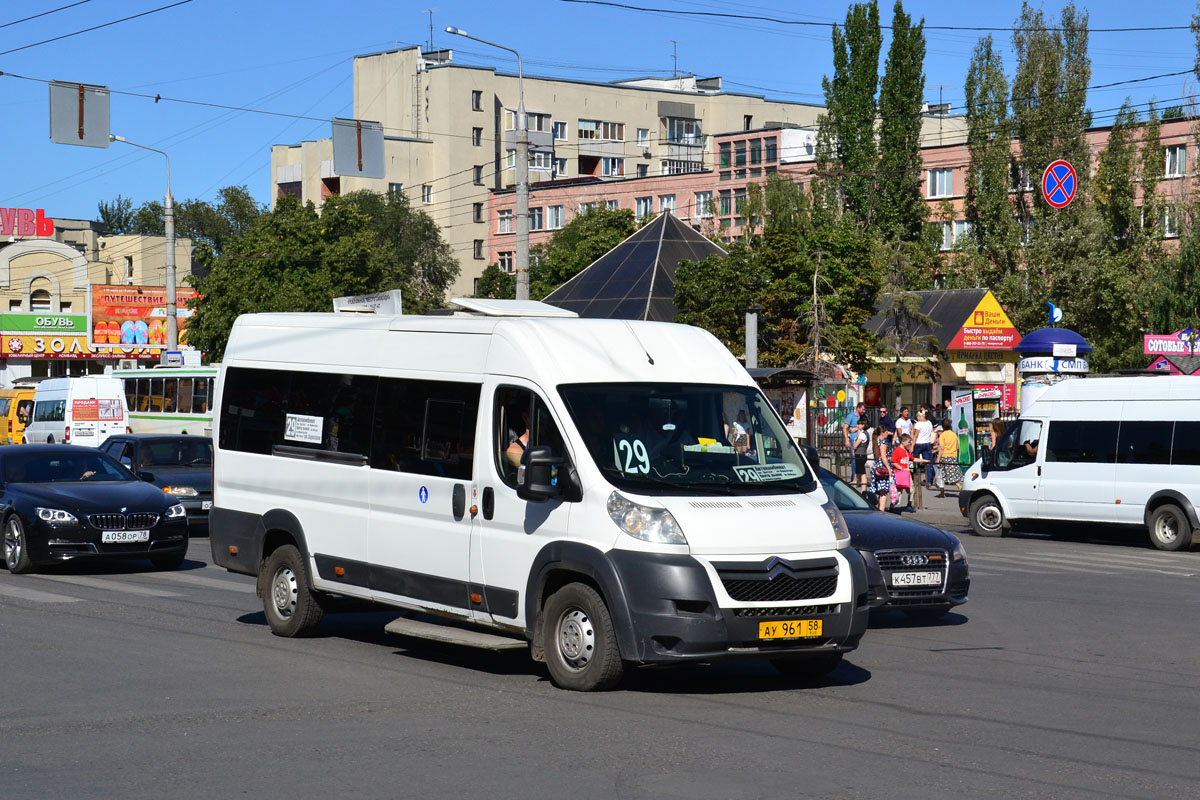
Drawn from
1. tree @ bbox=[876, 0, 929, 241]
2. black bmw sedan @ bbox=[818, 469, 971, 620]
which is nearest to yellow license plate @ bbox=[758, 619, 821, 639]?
black bmw sedan @ bbox=[818, 469, 971, 620]

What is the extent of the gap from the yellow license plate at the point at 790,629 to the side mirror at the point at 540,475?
1.54 metres

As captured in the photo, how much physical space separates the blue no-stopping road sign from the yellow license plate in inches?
1536

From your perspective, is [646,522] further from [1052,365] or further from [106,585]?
[1052,365]

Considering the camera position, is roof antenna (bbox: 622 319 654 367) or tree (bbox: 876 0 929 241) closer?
roof antenna (bbox: 622 319 654 367)

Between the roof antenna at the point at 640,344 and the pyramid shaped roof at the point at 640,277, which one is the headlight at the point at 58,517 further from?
the pyramid shaped roof at the point at 640,277

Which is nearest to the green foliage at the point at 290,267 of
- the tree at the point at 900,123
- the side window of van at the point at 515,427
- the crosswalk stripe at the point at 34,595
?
the tree at the point at 900,123

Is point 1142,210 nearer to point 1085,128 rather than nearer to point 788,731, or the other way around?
point 1085,128

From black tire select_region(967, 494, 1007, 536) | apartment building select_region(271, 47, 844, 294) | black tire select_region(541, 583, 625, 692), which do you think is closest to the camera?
black tire select_region(541, 583, 625, 692)

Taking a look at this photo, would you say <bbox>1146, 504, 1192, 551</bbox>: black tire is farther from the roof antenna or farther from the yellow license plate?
the yellow license plate

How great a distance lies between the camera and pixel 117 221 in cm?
14225

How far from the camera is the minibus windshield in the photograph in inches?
371

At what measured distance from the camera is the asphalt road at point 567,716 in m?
7.04

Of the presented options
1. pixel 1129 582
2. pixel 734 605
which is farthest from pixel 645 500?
pixel 1129 582

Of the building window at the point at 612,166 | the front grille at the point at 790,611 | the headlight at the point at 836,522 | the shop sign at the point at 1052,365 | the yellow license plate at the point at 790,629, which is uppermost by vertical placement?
the building window at the point at 612,166
